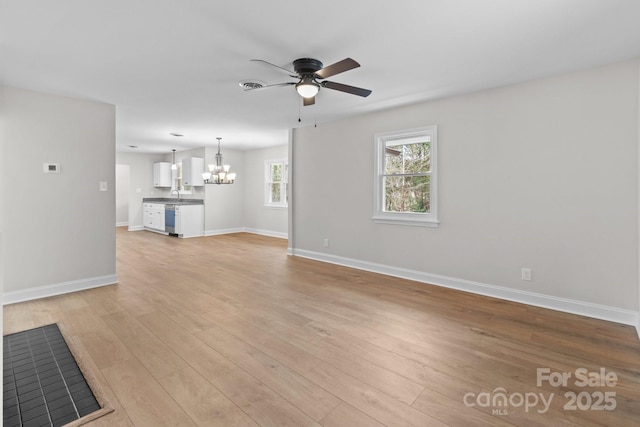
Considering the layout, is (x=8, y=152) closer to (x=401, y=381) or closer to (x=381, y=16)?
(x=381, y=16)

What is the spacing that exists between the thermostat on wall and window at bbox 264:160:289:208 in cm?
494

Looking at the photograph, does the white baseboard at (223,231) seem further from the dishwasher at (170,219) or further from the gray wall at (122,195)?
the gray wall at (122,195)

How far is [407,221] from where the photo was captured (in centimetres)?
444

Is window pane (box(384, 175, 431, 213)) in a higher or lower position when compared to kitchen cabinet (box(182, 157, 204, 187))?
lower

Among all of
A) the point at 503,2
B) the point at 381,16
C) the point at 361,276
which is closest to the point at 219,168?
the point at 361,276

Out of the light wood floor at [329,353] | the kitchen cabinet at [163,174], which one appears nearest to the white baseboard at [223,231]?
the kitchen cabinet at [163,174]

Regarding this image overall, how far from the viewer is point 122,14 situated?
2225 millimetres

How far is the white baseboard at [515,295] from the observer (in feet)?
9.77

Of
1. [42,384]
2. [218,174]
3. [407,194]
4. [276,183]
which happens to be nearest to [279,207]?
[276,183]

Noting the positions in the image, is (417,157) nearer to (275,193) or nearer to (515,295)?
(515,295)

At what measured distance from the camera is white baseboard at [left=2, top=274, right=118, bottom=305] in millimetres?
3496

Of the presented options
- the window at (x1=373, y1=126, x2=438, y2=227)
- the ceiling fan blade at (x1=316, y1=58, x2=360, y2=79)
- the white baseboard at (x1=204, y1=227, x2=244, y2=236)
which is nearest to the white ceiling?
the ceiling fan blade at (x1=316, y1=58, x2=360, y2=79)

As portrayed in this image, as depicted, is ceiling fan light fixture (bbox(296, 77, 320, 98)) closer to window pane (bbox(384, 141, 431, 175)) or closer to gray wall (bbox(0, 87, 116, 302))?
window pane (bbox(384, 141, 431, 175))

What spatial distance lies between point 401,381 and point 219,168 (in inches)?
255
